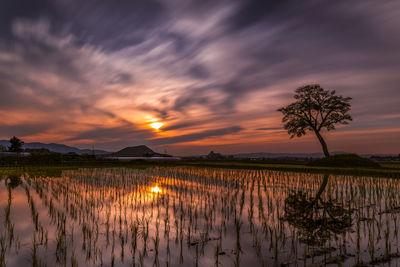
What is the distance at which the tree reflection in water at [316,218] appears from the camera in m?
6.21

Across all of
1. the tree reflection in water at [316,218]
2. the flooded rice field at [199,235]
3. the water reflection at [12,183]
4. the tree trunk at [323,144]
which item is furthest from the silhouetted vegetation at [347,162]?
the water reflection at [12,183]

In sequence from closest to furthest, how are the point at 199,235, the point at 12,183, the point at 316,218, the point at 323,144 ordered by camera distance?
the point at 199,235, the point at 316,218, the point at 12,183, the point at 323,144

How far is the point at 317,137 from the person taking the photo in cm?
4259

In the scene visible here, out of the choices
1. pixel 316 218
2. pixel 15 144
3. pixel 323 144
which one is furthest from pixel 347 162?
pixel 15 144

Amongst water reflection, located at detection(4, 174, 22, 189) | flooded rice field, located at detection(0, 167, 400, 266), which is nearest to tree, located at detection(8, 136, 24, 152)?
water reflection, located at detection(4, 174, 22, 189)

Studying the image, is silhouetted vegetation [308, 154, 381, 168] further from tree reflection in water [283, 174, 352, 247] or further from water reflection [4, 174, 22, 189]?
water reflection [4, 174, 22, 189]

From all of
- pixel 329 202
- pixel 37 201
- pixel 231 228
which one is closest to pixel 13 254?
pixel 231 228

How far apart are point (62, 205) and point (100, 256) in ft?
21.9

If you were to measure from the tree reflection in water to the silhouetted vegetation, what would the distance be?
24.8 meters

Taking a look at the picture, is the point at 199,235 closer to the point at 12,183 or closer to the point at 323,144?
the point at 12,183

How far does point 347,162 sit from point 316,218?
29.3 m

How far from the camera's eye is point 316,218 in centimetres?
784

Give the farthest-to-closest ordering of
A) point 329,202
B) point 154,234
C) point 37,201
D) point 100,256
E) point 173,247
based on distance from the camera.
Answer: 1. point 37,201
2. point 329,202
3. point 154,234
4. point 173,247
5. point 100,256

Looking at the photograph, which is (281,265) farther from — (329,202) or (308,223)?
(329,202)
